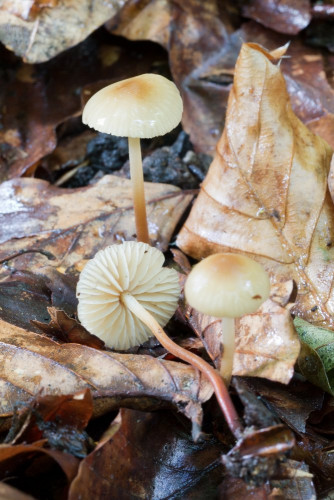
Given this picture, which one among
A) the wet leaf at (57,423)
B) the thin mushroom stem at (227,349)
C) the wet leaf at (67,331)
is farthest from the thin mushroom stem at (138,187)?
the wet leaf at (57,423)

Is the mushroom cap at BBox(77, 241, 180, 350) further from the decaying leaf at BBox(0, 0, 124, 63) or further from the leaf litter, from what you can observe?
the decaying leaf at BBox(0, 0, 124, 63)

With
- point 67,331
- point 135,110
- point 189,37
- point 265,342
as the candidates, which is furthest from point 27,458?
point 189,37

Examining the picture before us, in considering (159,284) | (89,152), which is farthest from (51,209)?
(159,284)

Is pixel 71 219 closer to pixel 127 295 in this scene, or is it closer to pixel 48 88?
pixel 127 295

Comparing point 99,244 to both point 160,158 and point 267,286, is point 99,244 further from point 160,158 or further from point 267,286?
point 267,286

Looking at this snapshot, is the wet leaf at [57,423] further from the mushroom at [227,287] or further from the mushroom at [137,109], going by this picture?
the mushroom at [137,109]
